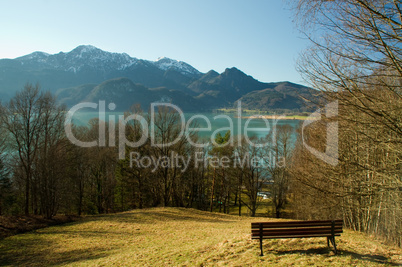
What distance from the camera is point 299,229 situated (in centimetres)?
571

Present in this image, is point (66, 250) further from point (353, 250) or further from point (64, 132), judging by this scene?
point (64, 132)

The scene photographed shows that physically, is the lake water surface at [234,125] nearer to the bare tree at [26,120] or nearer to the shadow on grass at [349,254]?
the bare tree at [26,120]

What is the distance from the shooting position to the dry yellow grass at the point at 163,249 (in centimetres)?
529

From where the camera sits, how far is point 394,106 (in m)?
4.21

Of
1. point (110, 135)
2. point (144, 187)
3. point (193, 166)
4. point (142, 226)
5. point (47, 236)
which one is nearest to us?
point (47, 236)

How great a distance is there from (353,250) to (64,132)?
2145 cm

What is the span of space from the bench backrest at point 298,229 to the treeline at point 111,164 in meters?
14.0

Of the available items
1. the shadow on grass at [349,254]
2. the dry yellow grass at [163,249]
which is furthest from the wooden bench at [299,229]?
the dry yellow grass at [163,249]

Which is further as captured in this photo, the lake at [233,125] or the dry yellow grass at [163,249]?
the lake at [233,125]

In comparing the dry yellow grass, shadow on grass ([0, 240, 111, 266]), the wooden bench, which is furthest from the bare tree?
the wooden bench

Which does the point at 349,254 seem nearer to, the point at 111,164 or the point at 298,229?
the point at 298,229

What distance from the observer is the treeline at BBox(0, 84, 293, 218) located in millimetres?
15664

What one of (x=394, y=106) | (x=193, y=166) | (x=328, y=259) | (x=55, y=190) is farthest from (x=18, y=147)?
(x=394, y=106)

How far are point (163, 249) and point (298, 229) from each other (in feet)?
14.2
